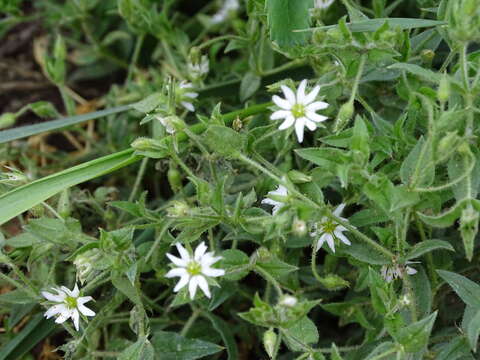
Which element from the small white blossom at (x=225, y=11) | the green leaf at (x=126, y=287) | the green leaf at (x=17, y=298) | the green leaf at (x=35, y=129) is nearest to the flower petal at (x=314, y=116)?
the green leaf at (x=126, y=287)

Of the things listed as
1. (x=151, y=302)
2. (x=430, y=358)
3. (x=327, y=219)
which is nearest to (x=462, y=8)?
(x=327, y=219)

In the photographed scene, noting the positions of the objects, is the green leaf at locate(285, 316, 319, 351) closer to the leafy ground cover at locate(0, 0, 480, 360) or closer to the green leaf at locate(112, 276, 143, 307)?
the leafy ground cover at locate(0, 0, 480, 360)

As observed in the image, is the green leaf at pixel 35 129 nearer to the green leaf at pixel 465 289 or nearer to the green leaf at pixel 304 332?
the green leaf at pixel 304 332

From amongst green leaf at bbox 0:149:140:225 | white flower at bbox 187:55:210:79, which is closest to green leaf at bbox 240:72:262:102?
white flower at bbox 187:55:210:79

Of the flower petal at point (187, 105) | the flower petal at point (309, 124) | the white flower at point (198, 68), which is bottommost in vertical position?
the flower petal at point (187, 105)

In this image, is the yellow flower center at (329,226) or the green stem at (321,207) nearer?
the green stem at (321,207)

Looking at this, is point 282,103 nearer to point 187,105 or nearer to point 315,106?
point 315,106

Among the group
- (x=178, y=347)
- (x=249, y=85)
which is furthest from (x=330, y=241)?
(x=249, y=85)
